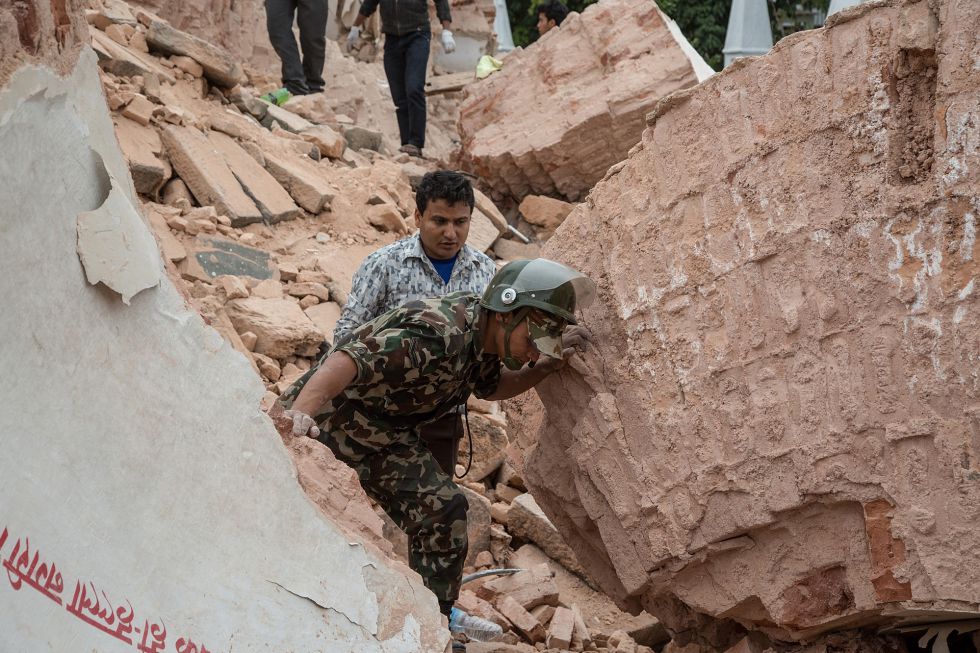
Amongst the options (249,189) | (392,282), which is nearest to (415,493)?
(392,282)

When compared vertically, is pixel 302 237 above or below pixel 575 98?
below

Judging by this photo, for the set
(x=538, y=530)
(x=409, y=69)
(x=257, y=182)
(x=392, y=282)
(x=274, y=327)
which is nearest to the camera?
(x=392, y=282)

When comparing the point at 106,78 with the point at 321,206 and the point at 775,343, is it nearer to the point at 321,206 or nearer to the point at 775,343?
the point at 321,206

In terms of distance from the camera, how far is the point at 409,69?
30.1 feet

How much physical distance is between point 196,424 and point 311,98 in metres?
7.55

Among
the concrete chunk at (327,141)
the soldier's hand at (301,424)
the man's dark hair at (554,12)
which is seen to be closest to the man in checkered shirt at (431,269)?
the soldier's hand at (301,424)

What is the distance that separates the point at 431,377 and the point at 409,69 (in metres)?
6.24

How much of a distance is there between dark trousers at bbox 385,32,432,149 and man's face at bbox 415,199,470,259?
17.5 ft

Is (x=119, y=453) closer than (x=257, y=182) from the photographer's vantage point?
Yes

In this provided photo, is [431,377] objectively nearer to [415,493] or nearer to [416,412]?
[416,412]

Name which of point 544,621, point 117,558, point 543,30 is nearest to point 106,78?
point 543,30

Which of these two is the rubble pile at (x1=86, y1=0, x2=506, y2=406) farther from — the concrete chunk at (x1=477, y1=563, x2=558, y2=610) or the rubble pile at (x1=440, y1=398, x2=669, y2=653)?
the concrete chunk at (x1=477, y1=563, x2=558, y2=610)

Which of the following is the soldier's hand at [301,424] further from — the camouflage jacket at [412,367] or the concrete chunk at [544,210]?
the concrete chunk at [544,210]

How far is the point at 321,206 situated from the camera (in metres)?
7.43
